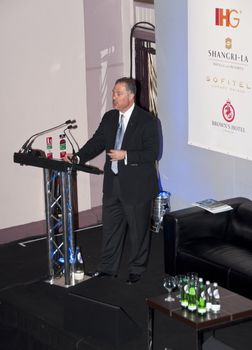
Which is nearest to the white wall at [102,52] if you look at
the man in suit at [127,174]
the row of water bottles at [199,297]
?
the man in suit at [127,174]

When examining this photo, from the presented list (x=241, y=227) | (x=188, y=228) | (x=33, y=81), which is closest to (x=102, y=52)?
(x=33, y=81)

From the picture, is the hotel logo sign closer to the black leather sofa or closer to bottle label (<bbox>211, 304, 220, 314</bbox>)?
the black leather sofa

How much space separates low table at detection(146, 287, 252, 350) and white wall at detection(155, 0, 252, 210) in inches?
86.7

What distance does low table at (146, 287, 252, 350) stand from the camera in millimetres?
4723

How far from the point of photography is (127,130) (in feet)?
20.0

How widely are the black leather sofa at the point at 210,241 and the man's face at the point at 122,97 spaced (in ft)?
3.43

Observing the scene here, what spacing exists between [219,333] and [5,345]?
1.55 meters

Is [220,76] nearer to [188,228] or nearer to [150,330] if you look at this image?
[188,228]

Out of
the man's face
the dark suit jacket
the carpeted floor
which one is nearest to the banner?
the dark suit jacket

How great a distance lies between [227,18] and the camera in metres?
6.68

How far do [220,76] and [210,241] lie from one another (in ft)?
4.89

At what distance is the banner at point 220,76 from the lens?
6.57 metres

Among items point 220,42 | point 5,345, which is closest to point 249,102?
point 220,42

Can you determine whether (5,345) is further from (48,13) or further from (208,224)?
(48,13)
